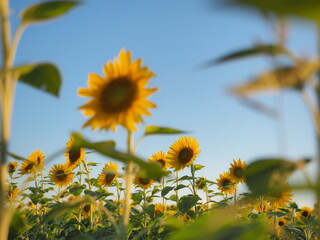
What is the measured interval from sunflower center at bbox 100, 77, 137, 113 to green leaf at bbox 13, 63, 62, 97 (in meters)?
0.30

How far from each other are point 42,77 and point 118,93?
0.37 meters

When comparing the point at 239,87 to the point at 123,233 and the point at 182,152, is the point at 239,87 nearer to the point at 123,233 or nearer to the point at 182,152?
the point at 123,233

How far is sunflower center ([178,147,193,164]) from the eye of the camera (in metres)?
4.43

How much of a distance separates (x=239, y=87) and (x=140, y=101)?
2.42ft

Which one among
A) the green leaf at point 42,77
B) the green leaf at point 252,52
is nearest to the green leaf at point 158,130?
the green leaf at point 42,77

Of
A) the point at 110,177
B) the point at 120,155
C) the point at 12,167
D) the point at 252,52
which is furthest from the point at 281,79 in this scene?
the point at 12,167

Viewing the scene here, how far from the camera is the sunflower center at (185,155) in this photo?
175 inches

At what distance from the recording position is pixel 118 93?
1428 mm

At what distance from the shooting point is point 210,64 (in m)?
0.81

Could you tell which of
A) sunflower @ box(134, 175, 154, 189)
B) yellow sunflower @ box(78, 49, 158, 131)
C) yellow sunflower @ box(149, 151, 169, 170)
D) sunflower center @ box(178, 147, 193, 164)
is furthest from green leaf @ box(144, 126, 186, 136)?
sunflower @ box(134, 175, 154, 189)

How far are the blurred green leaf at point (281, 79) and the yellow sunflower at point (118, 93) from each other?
715 mm

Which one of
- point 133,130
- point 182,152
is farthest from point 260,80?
point 182,152

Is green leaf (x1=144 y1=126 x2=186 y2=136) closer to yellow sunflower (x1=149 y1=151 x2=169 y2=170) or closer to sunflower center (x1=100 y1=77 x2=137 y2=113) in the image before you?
sunflower center (x1=100 y1=77 x2=137 y2=113)

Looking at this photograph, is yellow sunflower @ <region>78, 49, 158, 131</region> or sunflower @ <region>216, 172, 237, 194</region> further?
sunflower @ <region>216, 172, 237, 194</region>
